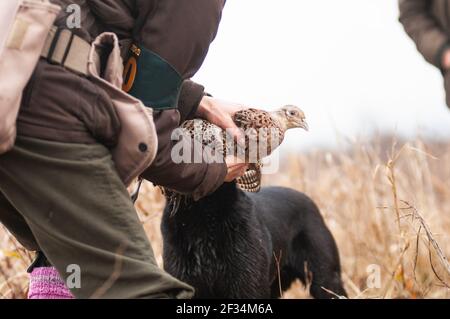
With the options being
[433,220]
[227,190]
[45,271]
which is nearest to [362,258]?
[433,220]

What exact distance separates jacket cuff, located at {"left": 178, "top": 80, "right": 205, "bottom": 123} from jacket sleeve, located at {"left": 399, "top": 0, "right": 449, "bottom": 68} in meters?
0.93

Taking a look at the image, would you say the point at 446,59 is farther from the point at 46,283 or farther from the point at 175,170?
the point at 46,283

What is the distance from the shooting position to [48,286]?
2762 millimetres

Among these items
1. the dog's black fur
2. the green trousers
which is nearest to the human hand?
the green trousers

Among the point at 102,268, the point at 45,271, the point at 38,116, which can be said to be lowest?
the point at 45,271

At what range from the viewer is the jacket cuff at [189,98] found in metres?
2.92

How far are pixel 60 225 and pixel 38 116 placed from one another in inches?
12.6

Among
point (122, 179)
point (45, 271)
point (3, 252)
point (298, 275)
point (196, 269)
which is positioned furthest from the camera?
point (298, 275)

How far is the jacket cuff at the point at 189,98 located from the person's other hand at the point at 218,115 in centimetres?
4

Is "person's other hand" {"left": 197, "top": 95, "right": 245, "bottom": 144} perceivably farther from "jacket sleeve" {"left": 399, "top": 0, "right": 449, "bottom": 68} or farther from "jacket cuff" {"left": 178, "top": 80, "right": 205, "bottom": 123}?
"jacket sleeve" {"left": 399, "top": 0, "right": 449, "bottom": 68}

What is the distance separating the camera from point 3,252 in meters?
3.84

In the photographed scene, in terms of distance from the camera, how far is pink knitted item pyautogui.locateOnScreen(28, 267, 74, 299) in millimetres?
2738

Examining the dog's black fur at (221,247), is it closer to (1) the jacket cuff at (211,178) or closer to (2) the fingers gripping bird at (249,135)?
(2) the fingers gripping bird at (249,135)
